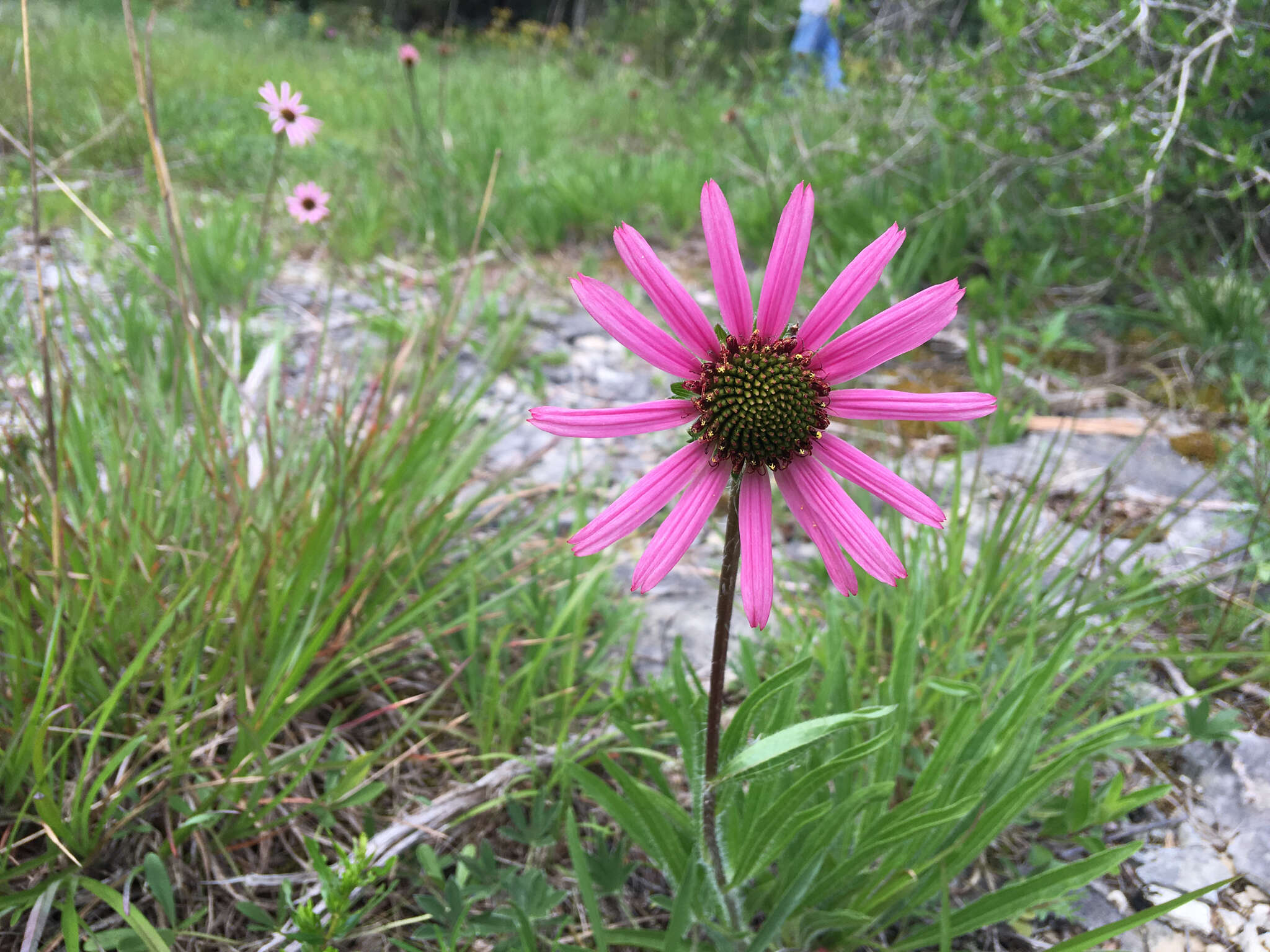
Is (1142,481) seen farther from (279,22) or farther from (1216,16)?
(279,22)

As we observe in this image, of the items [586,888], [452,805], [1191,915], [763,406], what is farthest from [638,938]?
[1191,915]

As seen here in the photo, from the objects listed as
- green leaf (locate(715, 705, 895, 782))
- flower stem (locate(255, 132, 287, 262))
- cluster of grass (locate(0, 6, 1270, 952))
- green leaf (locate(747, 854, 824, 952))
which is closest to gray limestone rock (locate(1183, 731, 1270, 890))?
cluster of grass (locate(0, 6, 1270, 952))

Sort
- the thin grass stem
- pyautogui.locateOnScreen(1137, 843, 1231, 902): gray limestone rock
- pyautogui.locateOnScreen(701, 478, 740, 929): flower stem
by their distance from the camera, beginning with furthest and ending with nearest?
pyautogui.locateOnScreen(1137, 843, 1231, 902): gray limestone rock
the thin grass stem
pyautogui.locateOnScreen(701, 478, 740, 929): flower stem

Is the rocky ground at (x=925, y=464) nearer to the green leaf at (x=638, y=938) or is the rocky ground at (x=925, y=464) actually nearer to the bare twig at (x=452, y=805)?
the bare twig at (x=452, y=805)

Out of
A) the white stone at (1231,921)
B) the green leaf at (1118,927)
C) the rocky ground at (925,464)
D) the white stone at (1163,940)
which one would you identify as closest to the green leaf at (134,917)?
the rocky ground at (925,464)

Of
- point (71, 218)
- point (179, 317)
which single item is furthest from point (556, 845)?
point (71, 218)

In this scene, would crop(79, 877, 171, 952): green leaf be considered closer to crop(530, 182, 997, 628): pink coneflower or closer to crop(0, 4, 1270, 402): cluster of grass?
crop(530, 182, 997, 628): pink coneflower
